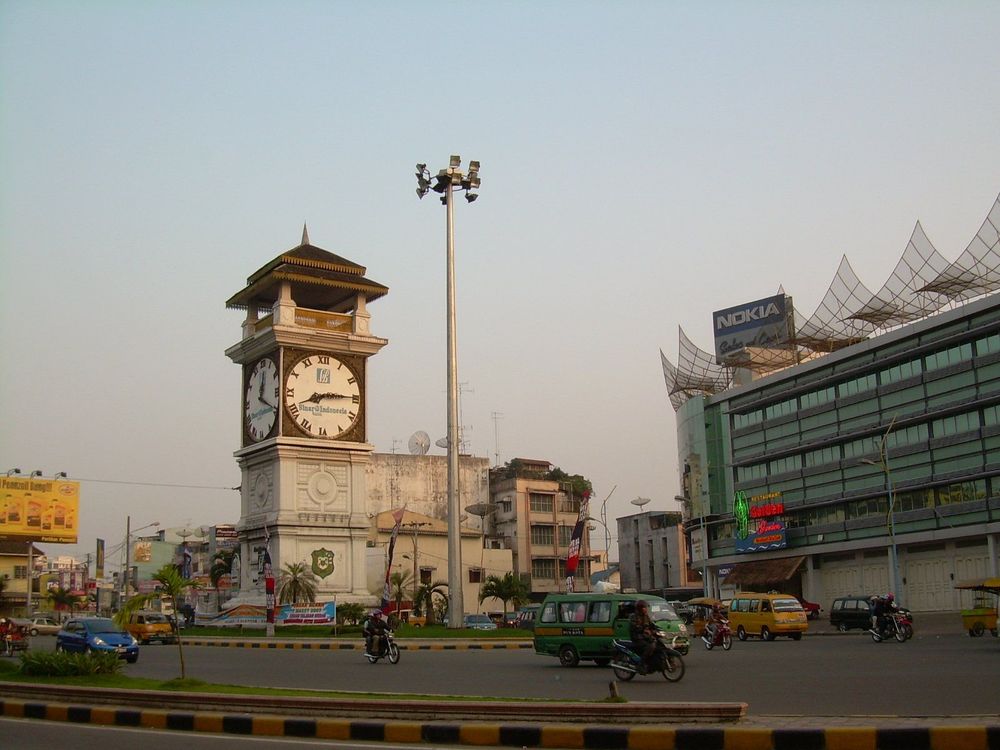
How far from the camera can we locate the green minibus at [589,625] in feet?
79.6

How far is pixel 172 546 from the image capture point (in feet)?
445

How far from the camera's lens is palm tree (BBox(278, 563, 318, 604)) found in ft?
183

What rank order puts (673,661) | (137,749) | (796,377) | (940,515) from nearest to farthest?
1. (137,749)
2. (673,661)
3. (940,515)
4. (796,377)

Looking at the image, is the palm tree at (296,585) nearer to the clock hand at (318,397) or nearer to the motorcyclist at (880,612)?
the clock hand at (318,397)

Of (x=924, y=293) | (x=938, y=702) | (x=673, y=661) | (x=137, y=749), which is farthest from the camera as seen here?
(x=924, y=293)

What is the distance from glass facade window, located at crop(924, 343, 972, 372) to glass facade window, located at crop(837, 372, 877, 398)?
472 cm

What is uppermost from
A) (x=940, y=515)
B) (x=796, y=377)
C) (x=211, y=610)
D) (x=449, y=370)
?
(x=796, y=377)

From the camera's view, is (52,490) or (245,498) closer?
(245,498)

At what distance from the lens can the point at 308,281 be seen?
60750 mm

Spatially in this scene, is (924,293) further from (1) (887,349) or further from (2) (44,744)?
(2) (44,744)

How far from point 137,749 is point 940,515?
57.5 meters

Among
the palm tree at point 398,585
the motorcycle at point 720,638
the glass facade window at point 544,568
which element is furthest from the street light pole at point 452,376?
the glass facade window at point 544,568

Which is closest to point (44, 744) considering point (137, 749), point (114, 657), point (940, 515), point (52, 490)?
point (137, 749)

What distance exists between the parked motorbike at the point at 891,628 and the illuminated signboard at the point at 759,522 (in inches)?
1640
